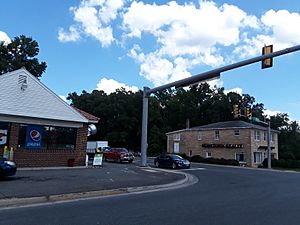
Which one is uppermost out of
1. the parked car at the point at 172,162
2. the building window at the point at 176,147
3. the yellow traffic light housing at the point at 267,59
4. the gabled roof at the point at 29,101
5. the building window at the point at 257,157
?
the yellow traffic light housing at the point at 267,59

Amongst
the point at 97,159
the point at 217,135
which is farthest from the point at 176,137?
the point at 97,159

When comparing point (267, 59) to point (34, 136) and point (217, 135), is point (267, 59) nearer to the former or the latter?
point (34, 136)

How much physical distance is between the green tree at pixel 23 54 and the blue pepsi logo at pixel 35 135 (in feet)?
95.5

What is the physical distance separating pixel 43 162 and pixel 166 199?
555 inches

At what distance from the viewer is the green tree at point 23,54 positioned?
51.1 meters

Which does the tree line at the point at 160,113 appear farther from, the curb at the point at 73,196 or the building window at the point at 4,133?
the curb at the point at 73,196

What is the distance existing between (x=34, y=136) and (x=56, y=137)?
1.73 metres

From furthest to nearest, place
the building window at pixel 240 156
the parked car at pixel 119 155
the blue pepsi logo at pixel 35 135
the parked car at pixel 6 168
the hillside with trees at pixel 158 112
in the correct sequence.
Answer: the hillside with trees at pixel 158 112, the building window at pixel 240 156, the parked car at pixel 119 155, the blue pepsi logo at pixel 35 135, the parked car at pixel 6 168

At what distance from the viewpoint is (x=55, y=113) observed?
25.1 m

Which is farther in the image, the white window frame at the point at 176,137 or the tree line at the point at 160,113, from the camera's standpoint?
the tree line at the point at 160,113

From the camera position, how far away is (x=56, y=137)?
83.0 ft

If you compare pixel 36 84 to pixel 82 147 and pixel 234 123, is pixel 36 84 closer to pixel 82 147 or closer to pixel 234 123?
pixel 82 147

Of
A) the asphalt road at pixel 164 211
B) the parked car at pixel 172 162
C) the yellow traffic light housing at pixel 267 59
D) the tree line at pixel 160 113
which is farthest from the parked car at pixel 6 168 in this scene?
the tree line at pixel 160 113

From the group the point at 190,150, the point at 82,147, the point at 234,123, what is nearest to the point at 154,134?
the point at 190,150
